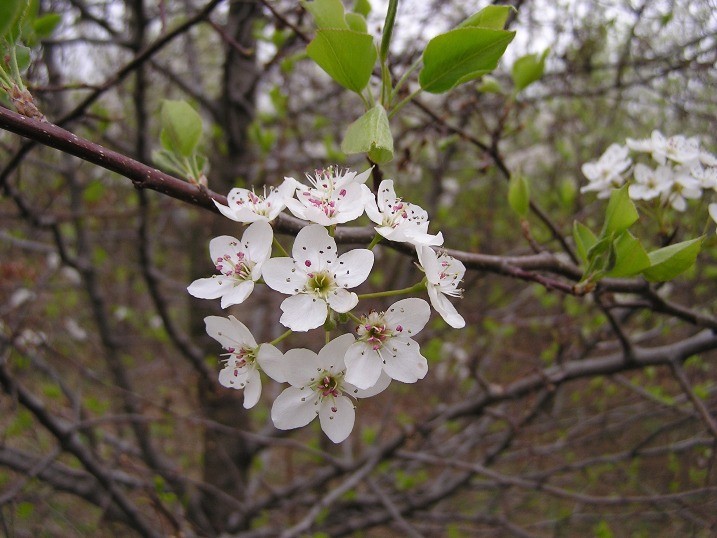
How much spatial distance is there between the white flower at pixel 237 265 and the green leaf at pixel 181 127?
0.23 m

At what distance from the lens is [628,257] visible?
107 centimetres

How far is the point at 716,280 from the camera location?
3562 millimetres

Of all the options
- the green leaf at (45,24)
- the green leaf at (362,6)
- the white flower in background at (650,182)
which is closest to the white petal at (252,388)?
the green leaf at (362,6)

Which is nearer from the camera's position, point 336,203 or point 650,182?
point 336,203

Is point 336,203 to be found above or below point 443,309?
above

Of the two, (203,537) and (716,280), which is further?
(716,280)

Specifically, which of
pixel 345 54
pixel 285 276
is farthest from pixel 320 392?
pixel 345 54

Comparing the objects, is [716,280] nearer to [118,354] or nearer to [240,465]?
[240,465]

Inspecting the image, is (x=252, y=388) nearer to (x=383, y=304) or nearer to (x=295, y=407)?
(x=295, y=407)

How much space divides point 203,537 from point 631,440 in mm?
3725

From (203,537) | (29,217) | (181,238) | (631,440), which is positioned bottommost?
(203,537)

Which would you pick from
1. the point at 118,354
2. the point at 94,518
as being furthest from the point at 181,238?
the point at 94,518

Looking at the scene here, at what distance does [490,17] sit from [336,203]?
0.50 metres

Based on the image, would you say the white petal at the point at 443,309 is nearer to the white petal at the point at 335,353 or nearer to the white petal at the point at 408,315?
the white petal at the point at 408,315
